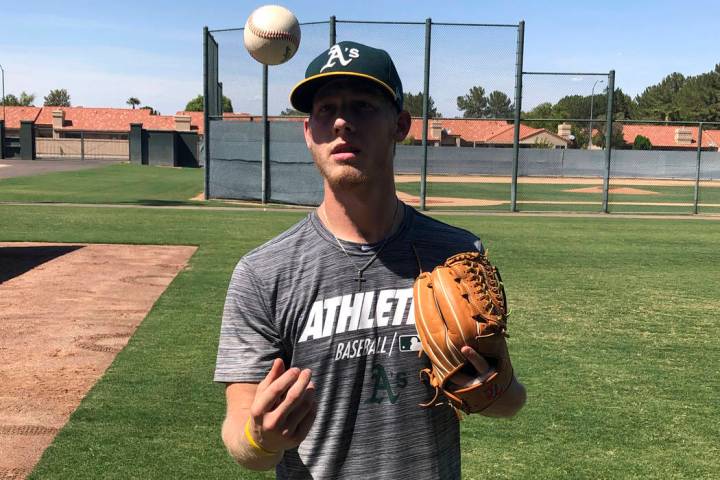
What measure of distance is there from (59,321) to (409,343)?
6402 mm

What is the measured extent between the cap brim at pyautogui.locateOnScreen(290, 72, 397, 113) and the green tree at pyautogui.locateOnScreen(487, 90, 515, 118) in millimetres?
18923

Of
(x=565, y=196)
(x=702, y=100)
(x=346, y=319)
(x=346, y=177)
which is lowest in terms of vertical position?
(x=565, y=196)

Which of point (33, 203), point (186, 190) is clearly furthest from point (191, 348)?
point (186, 190)

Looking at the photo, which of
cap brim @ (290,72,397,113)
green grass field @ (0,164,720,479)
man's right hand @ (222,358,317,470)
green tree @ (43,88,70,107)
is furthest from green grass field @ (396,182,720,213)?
green tree @ (43,88,70,107)

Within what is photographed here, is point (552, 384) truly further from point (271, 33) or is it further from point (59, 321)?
point (271, 33)

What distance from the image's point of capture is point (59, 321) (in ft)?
24.7

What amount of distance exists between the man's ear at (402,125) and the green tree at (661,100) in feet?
343

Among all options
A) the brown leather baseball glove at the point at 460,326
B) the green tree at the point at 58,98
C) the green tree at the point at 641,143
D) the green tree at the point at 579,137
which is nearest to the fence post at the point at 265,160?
the brown leather baseball glove at the point at 460,326

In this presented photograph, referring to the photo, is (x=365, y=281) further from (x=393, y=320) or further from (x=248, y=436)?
(x=248, y=436)

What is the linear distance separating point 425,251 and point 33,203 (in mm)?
19735

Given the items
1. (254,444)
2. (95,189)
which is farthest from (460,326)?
(95,189)

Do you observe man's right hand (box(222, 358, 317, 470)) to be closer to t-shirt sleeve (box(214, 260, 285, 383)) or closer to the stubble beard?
t-shirt sleeve (box(214, 260, 285, 383))

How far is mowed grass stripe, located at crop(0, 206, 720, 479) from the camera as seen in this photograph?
4414 mm

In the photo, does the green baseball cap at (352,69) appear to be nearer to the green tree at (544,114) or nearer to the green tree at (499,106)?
the green tree at (544,114)
